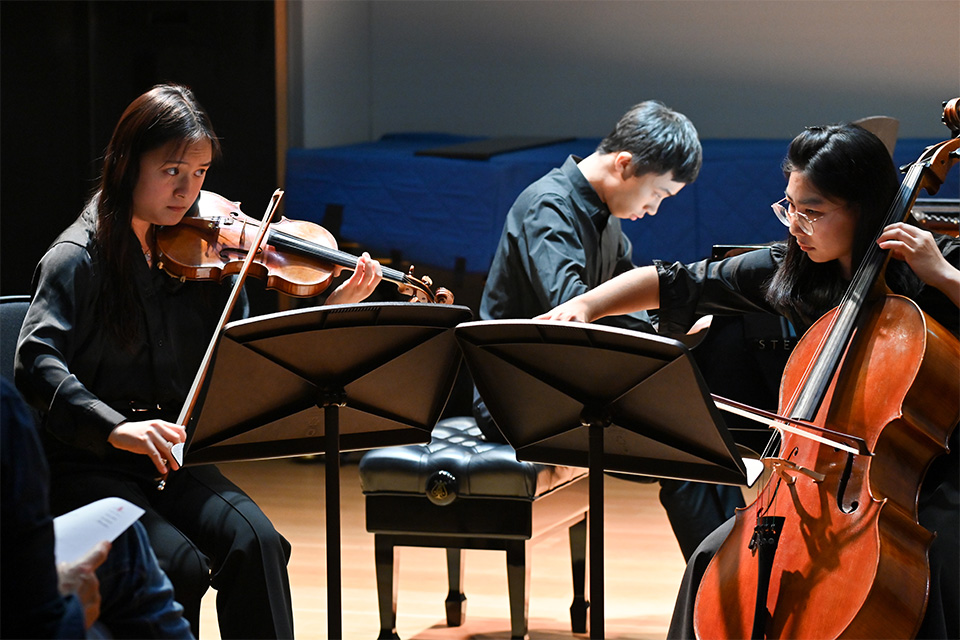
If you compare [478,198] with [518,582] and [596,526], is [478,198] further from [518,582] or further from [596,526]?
[596,526]

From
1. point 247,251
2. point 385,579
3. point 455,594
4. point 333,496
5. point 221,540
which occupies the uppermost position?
point 247,251

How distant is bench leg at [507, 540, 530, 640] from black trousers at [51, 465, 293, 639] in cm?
59

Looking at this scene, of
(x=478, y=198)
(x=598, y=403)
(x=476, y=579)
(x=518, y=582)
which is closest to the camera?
(x=598, y=403)

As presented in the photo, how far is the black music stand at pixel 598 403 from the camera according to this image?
1528 mm

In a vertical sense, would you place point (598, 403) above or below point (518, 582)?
above

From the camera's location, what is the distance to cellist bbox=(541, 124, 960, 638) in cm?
163

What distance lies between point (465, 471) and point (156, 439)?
786 millimetres

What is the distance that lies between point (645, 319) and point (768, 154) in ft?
4.25

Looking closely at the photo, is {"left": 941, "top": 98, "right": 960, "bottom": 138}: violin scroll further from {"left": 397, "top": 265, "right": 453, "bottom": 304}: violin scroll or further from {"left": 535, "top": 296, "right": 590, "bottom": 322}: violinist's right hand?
{"left": 397, "top": 265, "right": 453, "bottom": 304}: violin scroll

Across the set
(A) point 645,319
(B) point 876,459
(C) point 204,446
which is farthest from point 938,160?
(C) point 204,446

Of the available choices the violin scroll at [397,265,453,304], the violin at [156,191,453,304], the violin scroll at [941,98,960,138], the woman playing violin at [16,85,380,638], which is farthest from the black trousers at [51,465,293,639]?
the violin scroll at [941,98,960,138]

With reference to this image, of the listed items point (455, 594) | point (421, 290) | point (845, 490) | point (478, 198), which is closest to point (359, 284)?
point (421, 290)

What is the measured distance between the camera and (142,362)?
6.35ft

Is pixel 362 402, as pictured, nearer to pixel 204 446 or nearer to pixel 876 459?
pixel 204 446
